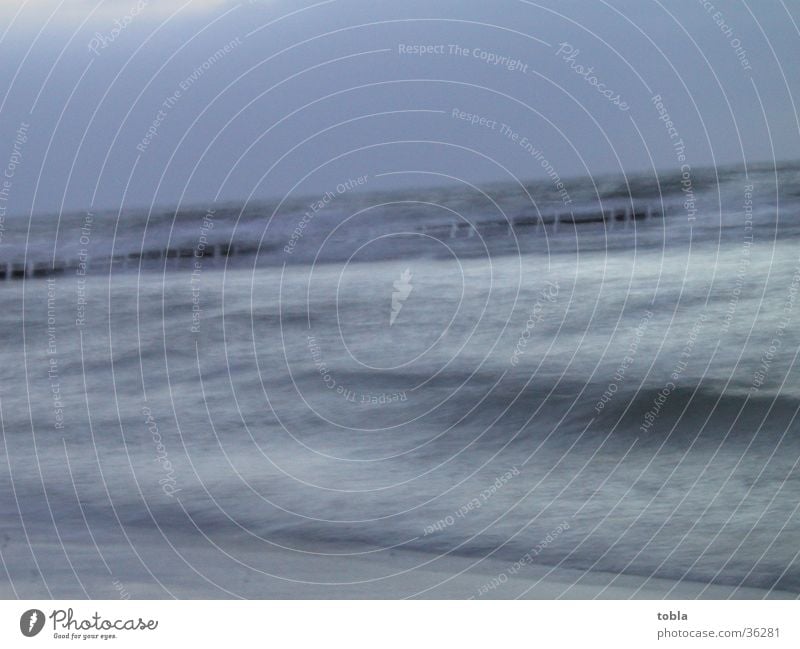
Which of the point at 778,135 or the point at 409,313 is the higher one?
the point at 778,135

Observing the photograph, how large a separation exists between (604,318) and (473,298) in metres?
0.26

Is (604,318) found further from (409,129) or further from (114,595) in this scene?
(114,595)

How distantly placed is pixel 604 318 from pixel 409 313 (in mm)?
387

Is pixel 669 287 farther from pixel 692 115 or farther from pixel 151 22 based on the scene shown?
pixel 151 22

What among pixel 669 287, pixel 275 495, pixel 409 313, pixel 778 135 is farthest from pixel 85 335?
pixel 778 135

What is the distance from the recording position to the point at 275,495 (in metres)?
2.39

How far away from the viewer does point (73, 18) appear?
92.8 inches

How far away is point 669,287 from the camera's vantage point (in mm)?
2400

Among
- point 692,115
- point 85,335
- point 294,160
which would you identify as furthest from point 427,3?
point 85,335

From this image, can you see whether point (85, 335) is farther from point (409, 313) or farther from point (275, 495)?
point (409, 313)

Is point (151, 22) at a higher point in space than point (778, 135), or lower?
higher
